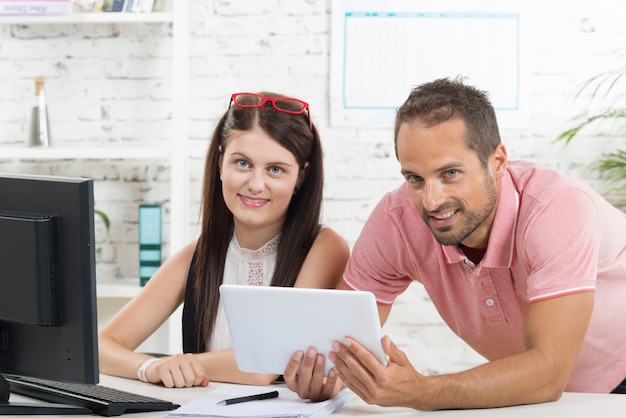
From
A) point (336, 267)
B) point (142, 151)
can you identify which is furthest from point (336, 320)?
point (142, 151)

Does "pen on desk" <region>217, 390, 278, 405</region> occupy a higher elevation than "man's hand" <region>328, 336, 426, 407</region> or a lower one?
lower

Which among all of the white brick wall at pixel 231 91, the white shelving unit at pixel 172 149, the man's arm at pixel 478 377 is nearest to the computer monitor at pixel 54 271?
the man's arm at pixel 478 377

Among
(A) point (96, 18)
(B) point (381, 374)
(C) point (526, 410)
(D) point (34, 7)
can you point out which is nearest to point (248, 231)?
(B) point (381, 374)

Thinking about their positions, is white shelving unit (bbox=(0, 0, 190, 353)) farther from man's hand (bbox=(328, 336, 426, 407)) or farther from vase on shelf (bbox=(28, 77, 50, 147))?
man's hand (bbox=(328, 336, 426, 407))

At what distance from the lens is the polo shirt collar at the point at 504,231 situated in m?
1.82

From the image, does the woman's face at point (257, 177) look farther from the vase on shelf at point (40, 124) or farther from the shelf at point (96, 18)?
the vase on shelf at point (40, 124)

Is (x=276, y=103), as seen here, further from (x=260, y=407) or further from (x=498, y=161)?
(x=260, y=407)

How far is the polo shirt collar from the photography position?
1.82 m

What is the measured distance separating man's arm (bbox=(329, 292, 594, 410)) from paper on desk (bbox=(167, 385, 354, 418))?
0.08 metres

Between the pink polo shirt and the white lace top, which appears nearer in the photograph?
the pink polo shirt

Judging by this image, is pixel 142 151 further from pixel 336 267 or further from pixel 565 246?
pixel 565 246

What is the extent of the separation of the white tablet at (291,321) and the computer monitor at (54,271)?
26cm

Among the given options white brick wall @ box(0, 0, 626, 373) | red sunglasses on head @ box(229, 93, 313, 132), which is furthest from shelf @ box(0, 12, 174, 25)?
red sunglasses on head @ box(229, 93, 313, 132)

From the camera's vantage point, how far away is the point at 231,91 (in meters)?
3.48
